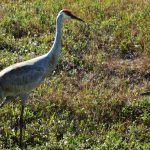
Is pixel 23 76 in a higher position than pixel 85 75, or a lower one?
higher

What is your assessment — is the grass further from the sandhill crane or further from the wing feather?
the wing feather

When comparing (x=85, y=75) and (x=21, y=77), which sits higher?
(x=21, y=77)

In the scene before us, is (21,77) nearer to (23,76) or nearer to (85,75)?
(23,76)

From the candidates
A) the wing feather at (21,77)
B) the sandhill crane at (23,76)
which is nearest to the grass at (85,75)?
the sandhill crane at (23,76)

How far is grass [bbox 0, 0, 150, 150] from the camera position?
8.06 m

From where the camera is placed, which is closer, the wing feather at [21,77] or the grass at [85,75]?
the wing feather at [21,77]

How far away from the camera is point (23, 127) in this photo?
827 cm

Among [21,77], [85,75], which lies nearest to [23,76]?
[21,77]

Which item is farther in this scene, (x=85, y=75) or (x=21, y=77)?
(x=85, y=75)

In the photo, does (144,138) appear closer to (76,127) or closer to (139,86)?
(76,127)

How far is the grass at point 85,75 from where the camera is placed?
26.5 feet

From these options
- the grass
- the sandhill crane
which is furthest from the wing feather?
the grass

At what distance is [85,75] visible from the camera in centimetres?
1023

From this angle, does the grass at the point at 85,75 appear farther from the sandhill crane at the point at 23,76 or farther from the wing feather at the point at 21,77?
the wing feather at the point at 21,77
